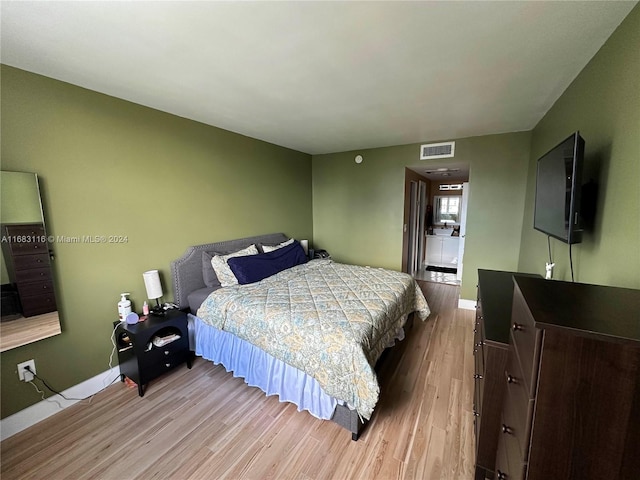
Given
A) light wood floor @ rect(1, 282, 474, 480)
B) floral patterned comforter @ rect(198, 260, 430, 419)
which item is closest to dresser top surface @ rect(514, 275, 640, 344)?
floral patterned comforter @ rect(198, 260, 430, 419)

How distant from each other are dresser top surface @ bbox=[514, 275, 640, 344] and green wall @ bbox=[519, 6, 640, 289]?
0.45m

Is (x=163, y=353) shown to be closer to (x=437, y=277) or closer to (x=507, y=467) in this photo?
(x=507, y=467)

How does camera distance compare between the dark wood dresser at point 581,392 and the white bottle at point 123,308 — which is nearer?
the dark wood dresser at point 581,392

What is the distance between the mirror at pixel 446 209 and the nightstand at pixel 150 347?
22.7 feet

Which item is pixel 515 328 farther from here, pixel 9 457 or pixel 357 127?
pixel 9 457

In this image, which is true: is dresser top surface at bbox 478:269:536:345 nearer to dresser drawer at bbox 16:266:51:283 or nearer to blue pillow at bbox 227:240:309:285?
blue pillow at bbox 227:240:309:285

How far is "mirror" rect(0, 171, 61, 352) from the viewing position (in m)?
1.70

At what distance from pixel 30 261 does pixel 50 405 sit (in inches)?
43.1

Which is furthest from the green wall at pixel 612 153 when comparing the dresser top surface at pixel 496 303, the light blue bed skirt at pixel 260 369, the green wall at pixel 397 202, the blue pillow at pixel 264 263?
the blue pillow at pixel 264 263

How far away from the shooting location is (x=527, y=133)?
323cm

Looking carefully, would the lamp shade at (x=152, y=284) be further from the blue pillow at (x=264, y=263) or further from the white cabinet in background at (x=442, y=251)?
the white cabinet in background at (x=442, y=251)

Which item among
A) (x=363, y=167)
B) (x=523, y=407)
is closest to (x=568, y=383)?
(x=523, y=407)

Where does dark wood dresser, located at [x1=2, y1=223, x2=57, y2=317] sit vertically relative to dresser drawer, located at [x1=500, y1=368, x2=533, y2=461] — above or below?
above

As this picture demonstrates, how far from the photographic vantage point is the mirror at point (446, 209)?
23.1 ft
